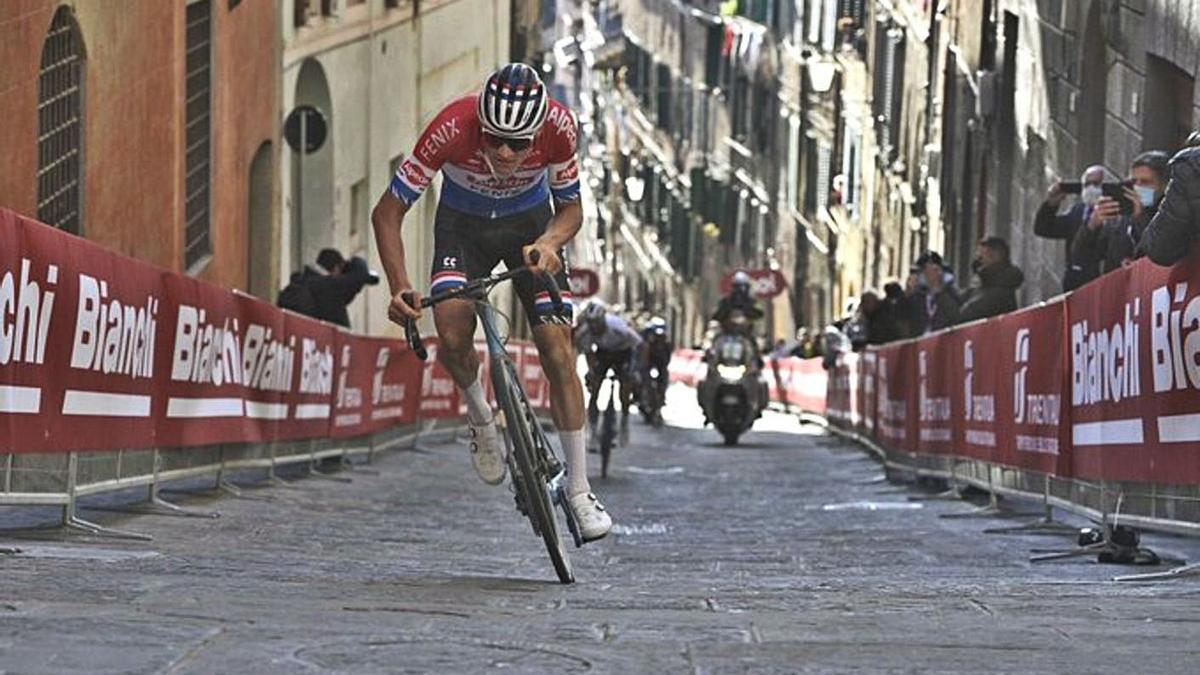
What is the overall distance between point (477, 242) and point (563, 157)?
0.49 meters

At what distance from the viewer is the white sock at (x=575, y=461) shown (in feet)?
33.1

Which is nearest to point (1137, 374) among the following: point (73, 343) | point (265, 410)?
point (73, 343)

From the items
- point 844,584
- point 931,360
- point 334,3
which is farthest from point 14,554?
point 334,3

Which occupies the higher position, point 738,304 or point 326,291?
point 738,304

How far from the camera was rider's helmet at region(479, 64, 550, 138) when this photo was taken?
31.9 feet

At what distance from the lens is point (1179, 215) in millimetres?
10344

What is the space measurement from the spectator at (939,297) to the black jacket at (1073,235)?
2600mm

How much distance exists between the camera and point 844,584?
33.2 feet

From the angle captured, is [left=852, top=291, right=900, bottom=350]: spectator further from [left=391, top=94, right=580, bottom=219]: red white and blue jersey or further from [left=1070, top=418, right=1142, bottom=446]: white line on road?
[left=391, top=94, right=580, bottom=219]: red white and blue jersey

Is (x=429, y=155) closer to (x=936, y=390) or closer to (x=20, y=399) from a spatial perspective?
(x=20, y=399)

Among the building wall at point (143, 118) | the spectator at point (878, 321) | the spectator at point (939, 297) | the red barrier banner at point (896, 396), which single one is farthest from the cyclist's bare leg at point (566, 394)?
the spectator at point (878, 321)

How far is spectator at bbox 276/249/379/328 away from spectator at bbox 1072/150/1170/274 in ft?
24.6

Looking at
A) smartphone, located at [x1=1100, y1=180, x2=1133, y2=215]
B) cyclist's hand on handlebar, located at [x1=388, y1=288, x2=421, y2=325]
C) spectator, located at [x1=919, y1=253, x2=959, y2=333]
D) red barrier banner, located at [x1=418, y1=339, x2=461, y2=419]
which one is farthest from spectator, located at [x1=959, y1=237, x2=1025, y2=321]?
cyclist's hand on handlebar, located at [x1=388, y1=288, x2=421, y2=325]

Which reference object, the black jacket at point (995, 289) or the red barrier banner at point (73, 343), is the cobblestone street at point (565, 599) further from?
the black jacket at point (995, 289)
